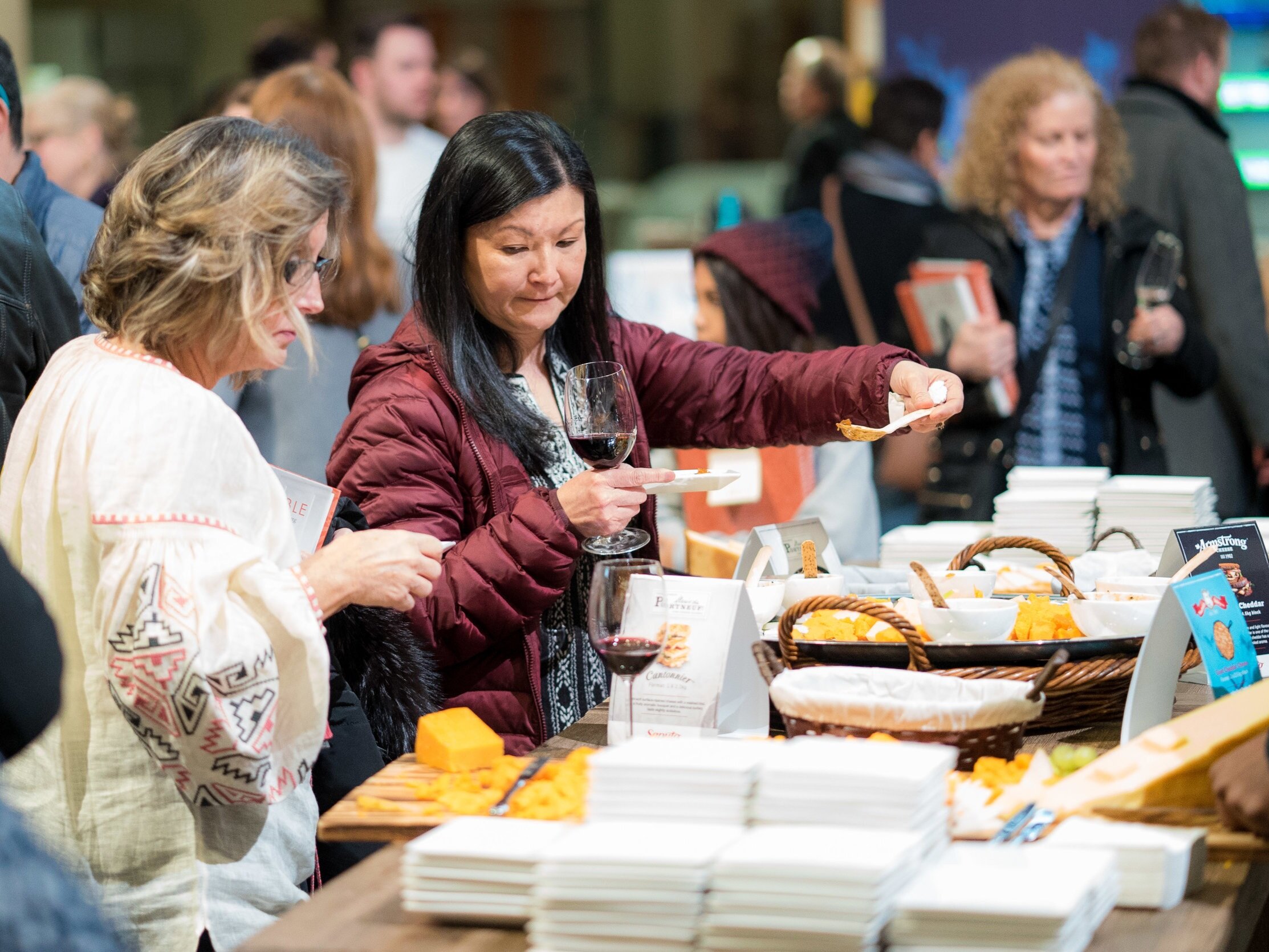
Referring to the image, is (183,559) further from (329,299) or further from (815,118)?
(815,118)

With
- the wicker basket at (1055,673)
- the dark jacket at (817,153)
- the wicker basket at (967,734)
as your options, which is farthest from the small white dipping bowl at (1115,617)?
the dark jacket at (817,153)

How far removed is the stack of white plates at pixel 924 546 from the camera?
3.08 meters

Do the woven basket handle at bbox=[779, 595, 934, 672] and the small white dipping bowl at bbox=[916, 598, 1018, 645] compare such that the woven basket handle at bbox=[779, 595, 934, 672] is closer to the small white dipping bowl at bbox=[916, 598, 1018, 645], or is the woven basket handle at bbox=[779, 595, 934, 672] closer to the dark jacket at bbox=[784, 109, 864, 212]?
the small white dipping bowl at bbox=[916, 598, 1018, 645]

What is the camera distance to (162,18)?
9.76 metres

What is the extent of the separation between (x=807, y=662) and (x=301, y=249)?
0.94 metres

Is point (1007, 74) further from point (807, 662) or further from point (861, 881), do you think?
point (861, 881)

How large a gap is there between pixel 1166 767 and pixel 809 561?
2.90 ft

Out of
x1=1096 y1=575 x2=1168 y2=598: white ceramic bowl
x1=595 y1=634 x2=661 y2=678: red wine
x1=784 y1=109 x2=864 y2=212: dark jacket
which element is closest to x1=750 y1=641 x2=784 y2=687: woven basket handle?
x1=595 y1=634 x2=661 y2=678: red wine

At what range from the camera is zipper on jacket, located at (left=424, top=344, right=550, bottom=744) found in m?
2.51

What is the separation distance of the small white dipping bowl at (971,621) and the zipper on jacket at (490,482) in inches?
25.5

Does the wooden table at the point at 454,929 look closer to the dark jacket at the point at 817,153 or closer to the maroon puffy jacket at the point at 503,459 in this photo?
the maroon puffy jacket at the point at 503,459

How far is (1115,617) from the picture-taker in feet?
7.43

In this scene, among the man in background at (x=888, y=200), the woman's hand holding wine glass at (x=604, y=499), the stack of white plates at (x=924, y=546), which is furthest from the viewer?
the man in background at (x=888, y=200)

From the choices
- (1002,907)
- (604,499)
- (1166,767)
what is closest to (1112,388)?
(604,499)
